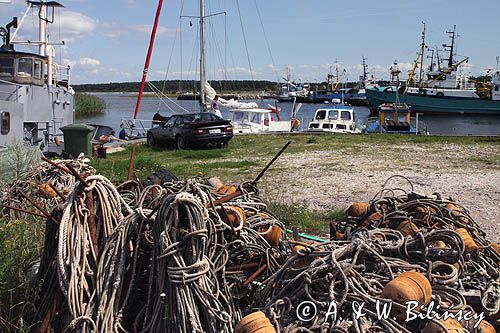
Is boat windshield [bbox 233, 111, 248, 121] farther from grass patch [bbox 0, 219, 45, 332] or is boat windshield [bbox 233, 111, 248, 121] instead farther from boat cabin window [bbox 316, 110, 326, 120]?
grass patch [bbox 0, 219, 45, 332]

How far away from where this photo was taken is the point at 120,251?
3.96 m

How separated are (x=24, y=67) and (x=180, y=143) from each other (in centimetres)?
610

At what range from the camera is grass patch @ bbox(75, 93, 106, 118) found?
61.4 m

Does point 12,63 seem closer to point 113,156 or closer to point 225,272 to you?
point 113,156

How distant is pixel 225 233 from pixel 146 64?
24057 mm

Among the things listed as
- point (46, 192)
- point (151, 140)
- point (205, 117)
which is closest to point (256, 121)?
point (151, 140)

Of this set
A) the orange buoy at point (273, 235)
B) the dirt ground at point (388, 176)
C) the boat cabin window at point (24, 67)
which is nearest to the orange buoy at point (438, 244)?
the orange buoy at point (273, 235)

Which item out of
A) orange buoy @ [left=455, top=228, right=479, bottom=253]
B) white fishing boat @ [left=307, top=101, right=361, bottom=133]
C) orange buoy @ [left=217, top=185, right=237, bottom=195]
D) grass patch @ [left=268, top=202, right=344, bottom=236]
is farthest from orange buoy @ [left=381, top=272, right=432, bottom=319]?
white fishing boat @ [left=307, top=101, right=361, bottom=133]

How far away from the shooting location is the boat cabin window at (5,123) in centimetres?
1467

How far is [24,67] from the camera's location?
1998 cm

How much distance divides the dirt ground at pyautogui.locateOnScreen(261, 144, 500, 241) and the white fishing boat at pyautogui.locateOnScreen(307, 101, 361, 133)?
10.7 meters

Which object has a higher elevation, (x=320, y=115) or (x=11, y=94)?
(x=11, y=94)

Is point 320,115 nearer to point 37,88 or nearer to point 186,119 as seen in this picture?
point 186,119

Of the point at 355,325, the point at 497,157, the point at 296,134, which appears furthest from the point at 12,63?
the point at 355,325
